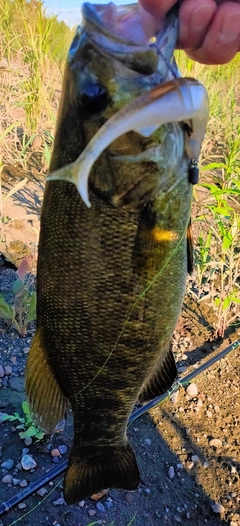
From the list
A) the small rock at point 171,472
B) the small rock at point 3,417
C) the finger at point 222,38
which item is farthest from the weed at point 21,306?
the finger at point 222,38

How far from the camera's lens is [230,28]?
4.13 feet

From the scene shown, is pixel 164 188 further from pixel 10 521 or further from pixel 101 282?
pixel 10 521

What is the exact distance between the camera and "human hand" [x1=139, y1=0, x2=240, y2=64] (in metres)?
1.19

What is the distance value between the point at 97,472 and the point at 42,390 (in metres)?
0.40

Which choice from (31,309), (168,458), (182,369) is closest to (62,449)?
(168,458)

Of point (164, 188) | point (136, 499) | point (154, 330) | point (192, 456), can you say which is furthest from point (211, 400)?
point (164, 188)

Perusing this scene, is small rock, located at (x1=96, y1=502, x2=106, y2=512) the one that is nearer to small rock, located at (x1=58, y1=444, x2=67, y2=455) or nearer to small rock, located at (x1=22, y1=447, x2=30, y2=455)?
small rock, located at (x1=58, y1=444, x2=67, y2=455)

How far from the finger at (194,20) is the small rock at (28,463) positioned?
76.3 inches

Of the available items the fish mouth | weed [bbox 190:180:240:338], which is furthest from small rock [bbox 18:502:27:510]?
the fish mouth

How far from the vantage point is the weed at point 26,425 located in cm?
241

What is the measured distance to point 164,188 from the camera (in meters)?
1.14

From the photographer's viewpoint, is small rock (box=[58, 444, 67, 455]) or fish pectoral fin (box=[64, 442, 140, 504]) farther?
small rock (box=[58, 444, 67, 455])

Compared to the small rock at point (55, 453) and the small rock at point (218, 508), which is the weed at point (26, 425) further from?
the small rock at point (218, 508)

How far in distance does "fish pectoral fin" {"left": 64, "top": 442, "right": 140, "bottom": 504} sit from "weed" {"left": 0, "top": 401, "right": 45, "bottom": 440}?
0.87m
